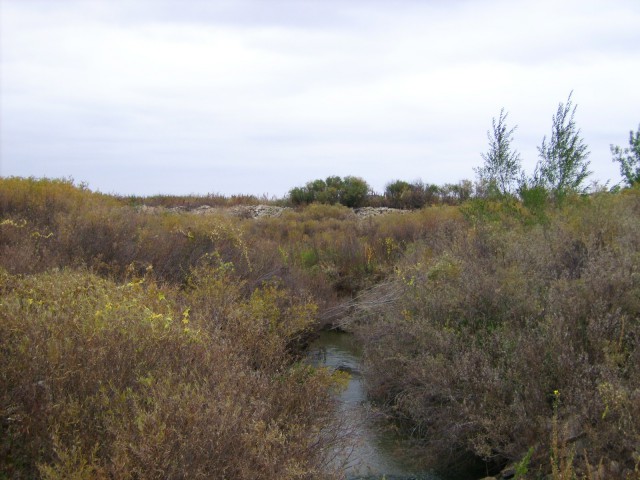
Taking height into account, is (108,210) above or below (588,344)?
above

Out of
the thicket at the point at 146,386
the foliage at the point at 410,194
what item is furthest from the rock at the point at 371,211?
the thicket at the point at 146,386

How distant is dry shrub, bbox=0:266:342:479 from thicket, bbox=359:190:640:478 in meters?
1.83

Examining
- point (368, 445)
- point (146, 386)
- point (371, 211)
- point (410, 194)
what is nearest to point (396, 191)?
point (410, 194)

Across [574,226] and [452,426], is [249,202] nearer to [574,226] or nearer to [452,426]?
[574,226]

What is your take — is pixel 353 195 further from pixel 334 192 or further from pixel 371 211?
pixel 371 211

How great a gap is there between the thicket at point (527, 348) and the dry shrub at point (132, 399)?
1.83 m

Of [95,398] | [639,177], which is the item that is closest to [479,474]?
[95,398]

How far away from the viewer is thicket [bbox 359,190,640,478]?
5.55 m

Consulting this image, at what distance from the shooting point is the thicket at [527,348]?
5551 mm

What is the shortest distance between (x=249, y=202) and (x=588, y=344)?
23135 millimetres

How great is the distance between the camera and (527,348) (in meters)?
6.49

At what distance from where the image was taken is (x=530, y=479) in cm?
561

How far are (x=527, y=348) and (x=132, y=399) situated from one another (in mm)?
4124

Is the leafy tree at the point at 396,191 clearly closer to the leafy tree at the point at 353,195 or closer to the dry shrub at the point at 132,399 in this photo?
the leafy tree at the point at 353,195
